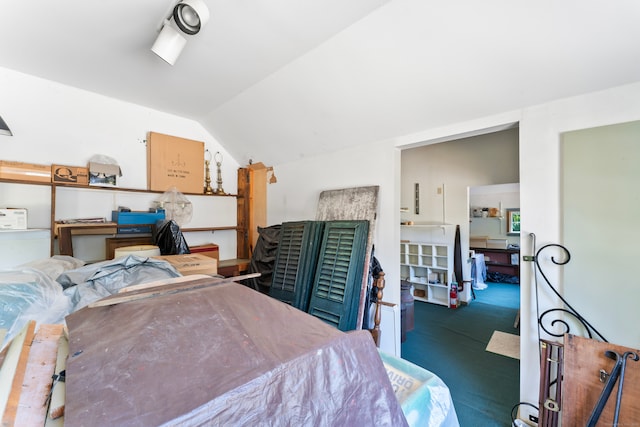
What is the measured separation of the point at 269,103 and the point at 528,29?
6.77 feet

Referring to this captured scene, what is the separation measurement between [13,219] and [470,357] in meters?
4.28

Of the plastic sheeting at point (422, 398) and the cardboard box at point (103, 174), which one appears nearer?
the plastic sheeting at point (422, 398)

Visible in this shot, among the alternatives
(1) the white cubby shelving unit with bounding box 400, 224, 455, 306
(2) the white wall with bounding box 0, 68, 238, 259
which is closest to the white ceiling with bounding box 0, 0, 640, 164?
(2) the white wall with bounding box 0, 68, 238, 259

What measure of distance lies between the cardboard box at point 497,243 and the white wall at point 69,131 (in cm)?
688

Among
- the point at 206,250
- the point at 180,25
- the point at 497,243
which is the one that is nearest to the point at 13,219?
the point at 206,250

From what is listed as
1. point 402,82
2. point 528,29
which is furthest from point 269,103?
point 528,29

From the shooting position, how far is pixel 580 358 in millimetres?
1470

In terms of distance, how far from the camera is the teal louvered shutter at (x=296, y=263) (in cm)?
234

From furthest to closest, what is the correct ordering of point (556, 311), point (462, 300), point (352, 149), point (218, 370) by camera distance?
point (462, 300) → point (352, 149) → point (556, 311) → point (218, 370)

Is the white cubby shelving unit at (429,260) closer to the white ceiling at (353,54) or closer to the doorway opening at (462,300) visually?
the doorway opening at (462,300)

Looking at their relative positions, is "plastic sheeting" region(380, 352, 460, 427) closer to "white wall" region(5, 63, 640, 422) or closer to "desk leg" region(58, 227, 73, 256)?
"white wall" region(5, 63, 640, 422)

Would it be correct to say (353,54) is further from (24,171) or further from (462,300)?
(462,300)

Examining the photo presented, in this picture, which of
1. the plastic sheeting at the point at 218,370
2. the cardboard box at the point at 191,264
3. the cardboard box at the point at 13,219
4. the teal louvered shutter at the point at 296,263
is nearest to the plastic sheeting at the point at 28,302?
the plastic sheeting at the point at 218,370

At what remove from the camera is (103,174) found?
2.67 m
